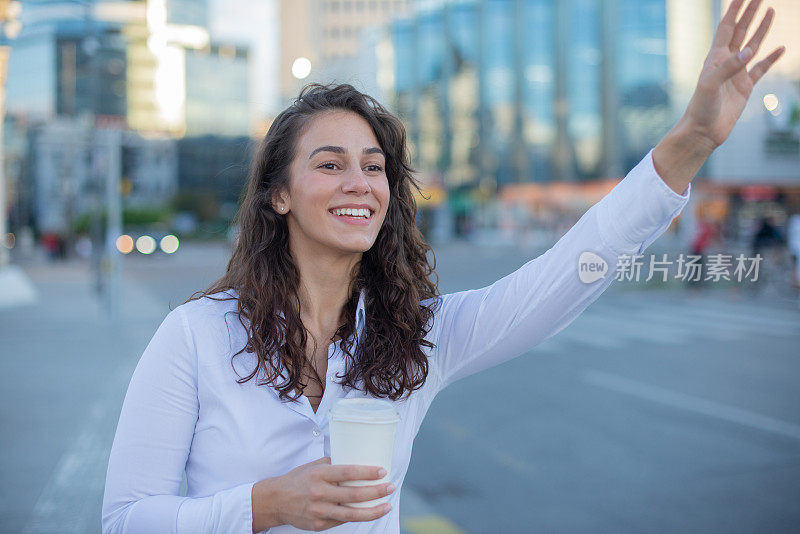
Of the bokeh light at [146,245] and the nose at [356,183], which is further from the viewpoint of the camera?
the bokeh light at [146,245]

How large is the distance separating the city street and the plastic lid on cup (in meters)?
2.28

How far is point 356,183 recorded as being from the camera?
66.2 inches

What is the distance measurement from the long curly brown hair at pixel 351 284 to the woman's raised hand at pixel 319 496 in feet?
0.84

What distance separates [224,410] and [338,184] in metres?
0.60

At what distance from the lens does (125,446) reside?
1.48 metres

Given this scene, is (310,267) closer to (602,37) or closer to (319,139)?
(319,139)

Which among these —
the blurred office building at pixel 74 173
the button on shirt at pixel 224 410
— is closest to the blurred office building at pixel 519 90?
the blurred office building at pixel 74 173

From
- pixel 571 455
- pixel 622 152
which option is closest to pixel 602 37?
pixel 622 152

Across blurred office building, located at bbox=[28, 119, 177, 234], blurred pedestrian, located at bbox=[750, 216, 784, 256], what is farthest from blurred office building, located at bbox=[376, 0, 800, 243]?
blurred office building, located at bbox=[28, 119, 177, 234]

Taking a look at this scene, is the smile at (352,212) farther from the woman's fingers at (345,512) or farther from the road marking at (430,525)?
the road marking at (430,525)

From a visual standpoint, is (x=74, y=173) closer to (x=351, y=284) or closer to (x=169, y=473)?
(x=351, y=284)

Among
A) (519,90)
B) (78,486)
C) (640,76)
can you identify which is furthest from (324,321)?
(519,90)

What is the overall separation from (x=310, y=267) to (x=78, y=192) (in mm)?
67969

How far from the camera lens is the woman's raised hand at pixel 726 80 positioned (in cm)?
136
